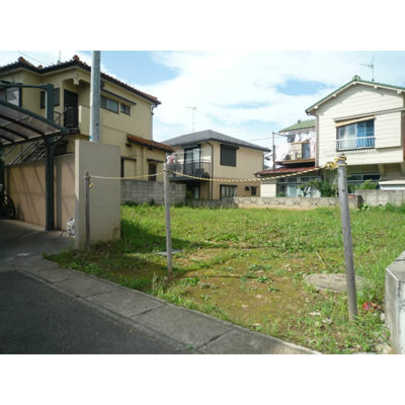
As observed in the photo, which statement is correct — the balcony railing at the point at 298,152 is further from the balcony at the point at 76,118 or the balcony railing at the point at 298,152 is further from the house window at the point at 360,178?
the balcony at the point at 76,118

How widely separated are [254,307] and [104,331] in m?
1.60

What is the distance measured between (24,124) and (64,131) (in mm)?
1253

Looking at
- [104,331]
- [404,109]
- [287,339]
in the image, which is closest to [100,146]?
[104,331]

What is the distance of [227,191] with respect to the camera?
2291 centimetres

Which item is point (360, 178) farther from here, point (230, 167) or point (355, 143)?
point (230, 167)

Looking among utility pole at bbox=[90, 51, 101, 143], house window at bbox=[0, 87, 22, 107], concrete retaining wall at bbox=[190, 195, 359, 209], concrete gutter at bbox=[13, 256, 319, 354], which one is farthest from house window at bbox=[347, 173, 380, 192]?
house window at bbox=[0, 87, 22, 107]

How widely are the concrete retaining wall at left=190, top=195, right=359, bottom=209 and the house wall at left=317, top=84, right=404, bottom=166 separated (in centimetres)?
345

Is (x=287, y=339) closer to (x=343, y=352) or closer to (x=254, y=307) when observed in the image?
(x=343, y=352)

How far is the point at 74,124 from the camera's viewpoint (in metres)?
14.1

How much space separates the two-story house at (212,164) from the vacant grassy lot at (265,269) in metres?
13.2

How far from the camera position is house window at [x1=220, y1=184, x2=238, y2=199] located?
890 inches

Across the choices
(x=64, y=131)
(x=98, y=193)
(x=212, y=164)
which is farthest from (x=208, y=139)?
(x=98, y=193)

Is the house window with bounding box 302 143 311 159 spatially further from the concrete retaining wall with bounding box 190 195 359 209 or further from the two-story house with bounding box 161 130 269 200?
the concrete retaining wall with bounding box 190 195 359 209

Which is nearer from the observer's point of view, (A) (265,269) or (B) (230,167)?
(A) (265,269)
